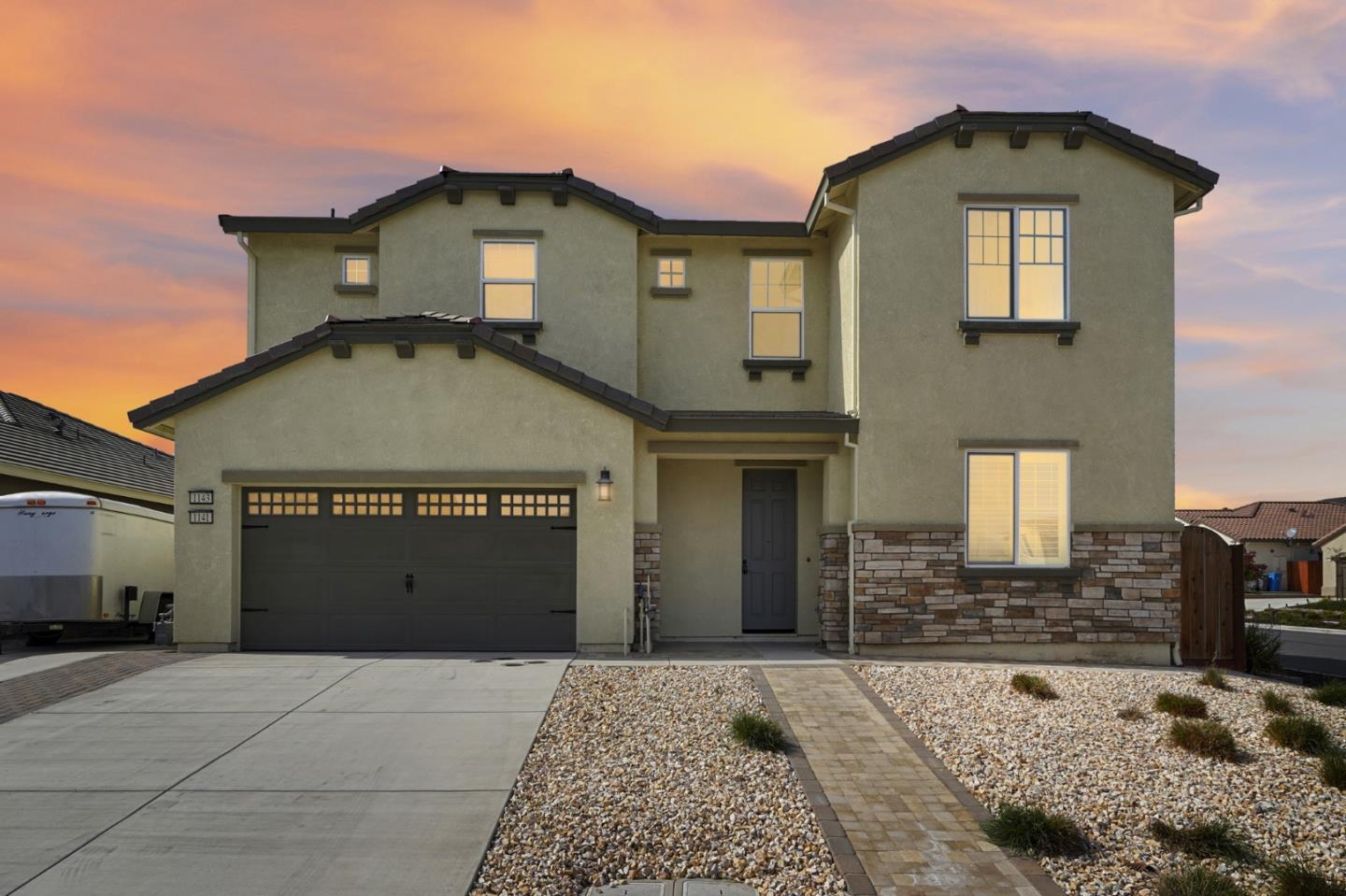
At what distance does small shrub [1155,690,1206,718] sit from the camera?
34.3ft

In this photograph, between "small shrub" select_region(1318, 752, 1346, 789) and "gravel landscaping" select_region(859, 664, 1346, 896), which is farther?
"small shrub" select_region(1318, 752, 1346, 789)

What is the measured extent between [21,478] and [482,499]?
11.5 metres

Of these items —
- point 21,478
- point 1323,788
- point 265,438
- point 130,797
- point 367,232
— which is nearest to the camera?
point 130,797

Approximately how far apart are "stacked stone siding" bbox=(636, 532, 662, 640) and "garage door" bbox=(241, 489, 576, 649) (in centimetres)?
109

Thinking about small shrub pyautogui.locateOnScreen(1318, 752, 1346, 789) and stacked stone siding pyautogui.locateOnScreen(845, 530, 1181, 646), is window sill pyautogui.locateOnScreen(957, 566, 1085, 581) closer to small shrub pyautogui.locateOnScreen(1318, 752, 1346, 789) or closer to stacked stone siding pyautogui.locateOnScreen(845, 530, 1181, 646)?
stacked stone siding pyautogui.locateOnScreen(845, 530, 1181, 646)

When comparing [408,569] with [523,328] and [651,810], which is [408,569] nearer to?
[523,328]

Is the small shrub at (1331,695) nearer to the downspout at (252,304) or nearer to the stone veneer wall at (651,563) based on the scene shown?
the stone veneer wall at (651,563)

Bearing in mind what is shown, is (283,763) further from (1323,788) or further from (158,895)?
(1323,788)

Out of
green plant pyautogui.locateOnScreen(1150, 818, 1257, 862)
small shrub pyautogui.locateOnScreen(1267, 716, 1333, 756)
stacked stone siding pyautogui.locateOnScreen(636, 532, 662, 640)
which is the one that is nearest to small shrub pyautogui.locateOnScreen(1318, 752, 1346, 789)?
small shrub pyautogui.locateOnScreen(1267, 716, 1333, 756)

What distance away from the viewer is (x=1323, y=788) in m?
8.47

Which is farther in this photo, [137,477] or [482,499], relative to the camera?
[137,477]

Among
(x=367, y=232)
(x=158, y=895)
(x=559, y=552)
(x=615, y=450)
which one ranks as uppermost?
(x=367, y=232)

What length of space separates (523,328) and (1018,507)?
806 cm

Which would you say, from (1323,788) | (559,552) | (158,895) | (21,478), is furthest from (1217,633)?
(21,478)
